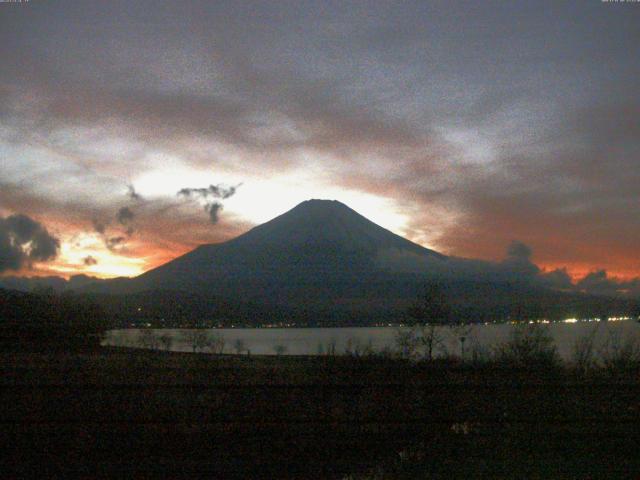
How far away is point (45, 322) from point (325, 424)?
2.57 metres

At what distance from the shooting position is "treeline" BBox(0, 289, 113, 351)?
15.7ft

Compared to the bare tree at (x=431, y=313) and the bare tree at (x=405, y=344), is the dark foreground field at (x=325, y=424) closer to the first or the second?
the bare tree at (x=405, y=344)

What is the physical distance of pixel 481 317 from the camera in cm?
839

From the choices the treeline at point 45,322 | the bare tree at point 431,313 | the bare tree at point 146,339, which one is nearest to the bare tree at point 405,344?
the bare tree at point 431,313

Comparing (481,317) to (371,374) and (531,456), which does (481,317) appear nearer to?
(371,374)

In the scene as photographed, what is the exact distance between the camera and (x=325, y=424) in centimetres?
493

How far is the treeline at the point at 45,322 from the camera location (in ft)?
15.7

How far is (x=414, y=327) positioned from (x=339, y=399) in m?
6.07

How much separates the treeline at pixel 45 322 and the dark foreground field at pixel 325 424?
0.21m

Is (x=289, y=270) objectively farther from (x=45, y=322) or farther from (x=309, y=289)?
(x=45, y=322)

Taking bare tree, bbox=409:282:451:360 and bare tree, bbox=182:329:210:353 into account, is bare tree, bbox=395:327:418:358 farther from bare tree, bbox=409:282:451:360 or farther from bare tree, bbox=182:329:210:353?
bare tree, bbox=182:329:210:353

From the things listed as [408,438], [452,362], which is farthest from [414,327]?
[408,438]

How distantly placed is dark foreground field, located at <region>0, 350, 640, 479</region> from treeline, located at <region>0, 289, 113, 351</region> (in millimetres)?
208

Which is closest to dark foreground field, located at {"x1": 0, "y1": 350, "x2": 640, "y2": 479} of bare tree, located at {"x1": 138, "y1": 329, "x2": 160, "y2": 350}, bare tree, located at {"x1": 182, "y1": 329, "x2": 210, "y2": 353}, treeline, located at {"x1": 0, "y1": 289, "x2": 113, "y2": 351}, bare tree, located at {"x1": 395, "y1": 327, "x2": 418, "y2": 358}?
treeline, located at {"x1": 0, "y1": 289, "x2": 113, "y2": 351}
